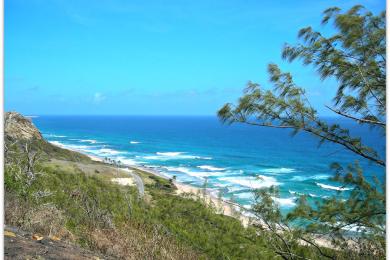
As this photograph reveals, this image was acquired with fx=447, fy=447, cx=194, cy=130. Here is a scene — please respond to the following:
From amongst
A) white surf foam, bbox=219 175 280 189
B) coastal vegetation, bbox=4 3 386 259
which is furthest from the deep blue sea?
coastal vegetation, bbox=4 3 386 259

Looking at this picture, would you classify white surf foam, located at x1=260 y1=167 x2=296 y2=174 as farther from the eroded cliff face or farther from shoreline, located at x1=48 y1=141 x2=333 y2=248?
the eroded cliff face

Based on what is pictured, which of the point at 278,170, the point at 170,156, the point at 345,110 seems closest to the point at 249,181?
the point at 278,170

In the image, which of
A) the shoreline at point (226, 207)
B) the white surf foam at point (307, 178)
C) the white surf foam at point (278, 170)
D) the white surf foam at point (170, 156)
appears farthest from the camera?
the white surf foam at point (170, 156)

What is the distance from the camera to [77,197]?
6.18 metres

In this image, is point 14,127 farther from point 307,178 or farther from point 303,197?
point 307,178

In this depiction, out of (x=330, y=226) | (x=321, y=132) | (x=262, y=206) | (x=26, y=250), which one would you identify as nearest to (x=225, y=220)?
(x=262, y=206)

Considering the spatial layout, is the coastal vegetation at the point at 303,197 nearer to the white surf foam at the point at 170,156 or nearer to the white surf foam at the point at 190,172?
the white surf foam at the point at 190,172

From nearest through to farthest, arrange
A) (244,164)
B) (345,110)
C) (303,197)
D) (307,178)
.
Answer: (345,110) → (303,197) → (307,178) → (244,164)

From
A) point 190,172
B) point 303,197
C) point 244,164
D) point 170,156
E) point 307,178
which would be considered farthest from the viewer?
point 170,156

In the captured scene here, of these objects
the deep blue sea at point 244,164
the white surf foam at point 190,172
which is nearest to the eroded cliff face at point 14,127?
the deep blue sea at point 244,164

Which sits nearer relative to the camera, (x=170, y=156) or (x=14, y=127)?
(x=14, y=127)

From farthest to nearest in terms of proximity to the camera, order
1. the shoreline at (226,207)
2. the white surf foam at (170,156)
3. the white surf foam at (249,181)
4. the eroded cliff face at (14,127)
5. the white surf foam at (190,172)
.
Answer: the white surf foam at (170,156)
the white surf foam at (190,172)
the white surf foam at (249,181)
the shoreline at (226,207)
the eroded cliff face at (14,127)

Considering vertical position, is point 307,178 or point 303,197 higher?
point 303,197

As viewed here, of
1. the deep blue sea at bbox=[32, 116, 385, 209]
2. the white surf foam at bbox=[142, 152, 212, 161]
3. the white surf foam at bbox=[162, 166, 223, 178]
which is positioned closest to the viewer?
the deep blue sea at bbox=[32, 116, 385, 209]
